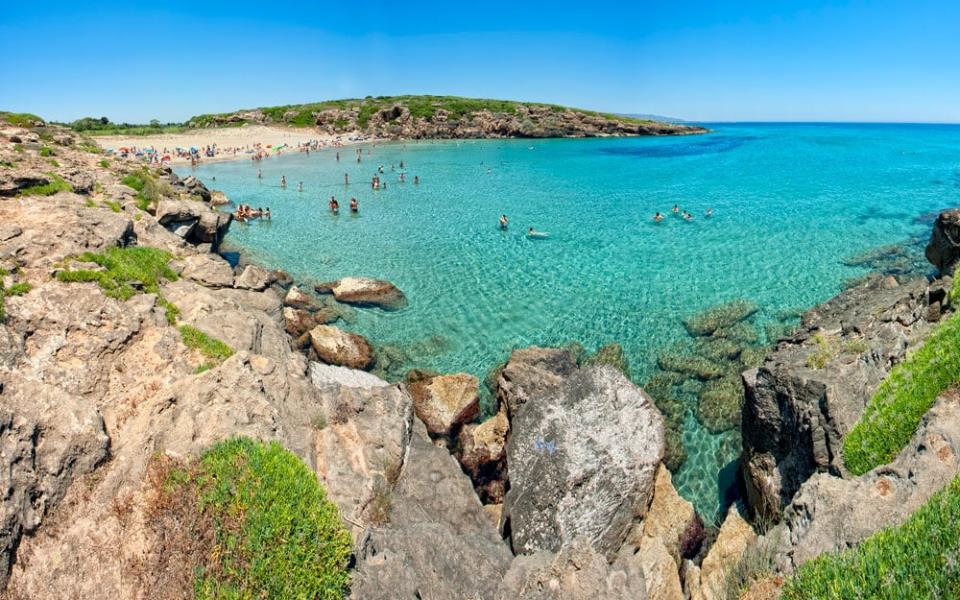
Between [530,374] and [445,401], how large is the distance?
2682mm

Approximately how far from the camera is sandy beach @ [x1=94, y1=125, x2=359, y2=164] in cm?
8481

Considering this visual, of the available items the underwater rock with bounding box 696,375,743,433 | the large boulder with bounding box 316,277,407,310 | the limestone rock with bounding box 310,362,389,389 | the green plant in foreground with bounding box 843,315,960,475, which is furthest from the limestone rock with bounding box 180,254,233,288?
the green plant in foreground with bounding box 843,315,960,475

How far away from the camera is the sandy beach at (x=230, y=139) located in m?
84.8

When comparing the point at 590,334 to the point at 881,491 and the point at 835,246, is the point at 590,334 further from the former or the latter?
the point at 835,246

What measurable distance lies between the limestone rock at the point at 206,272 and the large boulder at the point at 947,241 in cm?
2675

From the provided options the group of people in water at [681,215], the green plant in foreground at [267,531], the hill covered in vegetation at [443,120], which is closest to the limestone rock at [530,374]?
the green plant in foreground at [267,531]

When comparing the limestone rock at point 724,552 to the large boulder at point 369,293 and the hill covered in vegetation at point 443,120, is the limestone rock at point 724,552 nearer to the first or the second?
the large boulder at point 369,293

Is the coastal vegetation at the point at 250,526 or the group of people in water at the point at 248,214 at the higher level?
the group of people in water at the point at 248,214

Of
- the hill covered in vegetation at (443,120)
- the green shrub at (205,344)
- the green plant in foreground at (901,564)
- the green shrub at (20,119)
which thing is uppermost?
the hill covered in vegetation at (443,120)

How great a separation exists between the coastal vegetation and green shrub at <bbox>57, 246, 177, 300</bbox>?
700cm

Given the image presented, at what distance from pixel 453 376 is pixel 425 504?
20.4 ft

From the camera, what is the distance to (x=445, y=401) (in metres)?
14.3

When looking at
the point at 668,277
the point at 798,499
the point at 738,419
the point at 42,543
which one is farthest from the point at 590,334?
the point at 42,543

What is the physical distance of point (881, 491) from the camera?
7320 mm
